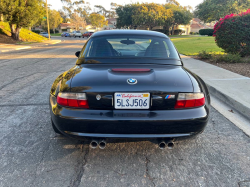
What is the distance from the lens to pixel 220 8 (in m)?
34.9

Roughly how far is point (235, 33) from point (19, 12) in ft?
78.2

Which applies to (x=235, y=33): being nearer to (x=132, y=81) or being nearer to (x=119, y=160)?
(x=132, y=81)

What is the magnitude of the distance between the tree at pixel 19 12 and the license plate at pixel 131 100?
25984mm

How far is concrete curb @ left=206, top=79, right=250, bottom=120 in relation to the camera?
3957 millimetres

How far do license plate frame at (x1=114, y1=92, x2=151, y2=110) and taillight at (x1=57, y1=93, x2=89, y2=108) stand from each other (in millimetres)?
341

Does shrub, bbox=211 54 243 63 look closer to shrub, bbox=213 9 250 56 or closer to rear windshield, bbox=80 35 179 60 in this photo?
shrub, bbox=213 9 250 56

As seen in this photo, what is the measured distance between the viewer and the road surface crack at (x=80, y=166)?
216 centimetres

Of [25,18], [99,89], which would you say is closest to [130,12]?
[25,18]

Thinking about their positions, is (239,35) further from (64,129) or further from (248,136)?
(64,129)

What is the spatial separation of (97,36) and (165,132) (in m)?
2.07

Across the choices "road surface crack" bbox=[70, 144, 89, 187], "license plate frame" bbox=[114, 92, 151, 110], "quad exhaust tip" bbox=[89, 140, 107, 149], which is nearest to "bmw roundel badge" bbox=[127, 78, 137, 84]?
"license plate frame" bbox=[114, 92, 151, 110]

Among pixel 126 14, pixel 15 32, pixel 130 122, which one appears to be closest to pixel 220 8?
pixel 126 14

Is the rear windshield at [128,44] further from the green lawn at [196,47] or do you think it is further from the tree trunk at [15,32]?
the tree trunk at [15,32]

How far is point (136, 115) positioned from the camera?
2.24m
